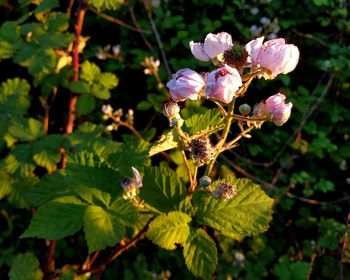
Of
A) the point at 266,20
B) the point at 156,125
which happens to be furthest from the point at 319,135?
the point at 156,125

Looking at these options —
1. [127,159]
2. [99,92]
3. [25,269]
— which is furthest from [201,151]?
[99,92]

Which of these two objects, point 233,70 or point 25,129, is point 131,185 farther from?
point 25,129

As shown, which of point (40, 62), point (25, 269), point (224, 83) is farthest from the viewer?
point (40, 62)

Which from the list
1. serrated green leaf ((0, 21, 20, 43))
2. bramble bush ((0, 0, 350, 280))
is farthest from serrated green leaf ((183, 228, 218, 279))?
serrated green leaf ((0, 21, 20, 43))

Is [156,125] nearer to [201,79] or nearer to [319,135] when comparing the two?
[319,135]

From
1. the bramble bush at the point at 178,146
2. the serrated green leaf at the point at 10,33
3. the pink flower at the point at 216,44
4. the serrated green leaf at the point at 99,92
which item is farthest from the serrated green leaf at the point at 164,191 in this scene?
the serrated green leaf at the point at 10,33

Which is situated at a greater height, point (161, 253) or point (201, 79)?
point (201, 79)

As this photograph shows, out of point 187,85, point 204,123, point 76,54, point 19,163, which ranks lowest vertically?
point 19,163
